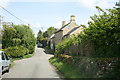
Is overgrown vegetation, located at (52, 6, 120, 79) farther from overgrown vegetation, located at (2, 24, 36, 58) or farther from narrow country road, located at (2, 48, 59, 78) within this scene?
overgrown vegetation, located at (2, 24, 36, 58)

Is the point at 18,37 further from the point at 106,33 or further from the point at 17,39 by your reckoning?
the point at 106,33

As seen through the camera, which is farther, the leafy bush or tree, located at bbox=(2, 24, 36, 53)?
tree, located at bbox=(2, 24, 36, 53)

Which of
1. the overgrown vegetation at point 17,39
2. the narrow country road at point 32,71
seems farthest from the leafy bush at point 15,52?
the narrow country road at point 32,71

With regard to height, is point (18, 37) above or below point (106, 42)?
above

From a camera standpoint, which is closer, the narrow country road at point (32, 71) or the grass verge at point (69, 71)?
the grass verge at point (69, 71)

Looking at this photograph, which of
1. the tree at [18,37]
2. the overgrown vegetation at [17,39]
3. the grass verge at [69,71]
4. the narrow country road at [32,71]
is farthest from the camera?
the tree at [18,37]

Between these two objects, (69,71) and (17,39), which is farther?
(17,39)

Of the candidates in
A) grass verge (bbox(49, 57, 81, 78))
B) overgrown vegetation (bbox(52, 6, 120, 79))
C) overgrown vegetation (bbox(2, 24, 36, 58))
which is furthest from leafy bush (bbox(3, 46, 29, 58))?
overgrown vegetation (bbox(52, 6, 120, 79))

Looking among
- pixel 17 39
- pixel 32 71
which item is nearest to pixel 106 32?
pixel 32 71

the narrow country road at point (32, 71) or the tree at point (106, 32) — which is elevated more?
the tree at point (106, 32)

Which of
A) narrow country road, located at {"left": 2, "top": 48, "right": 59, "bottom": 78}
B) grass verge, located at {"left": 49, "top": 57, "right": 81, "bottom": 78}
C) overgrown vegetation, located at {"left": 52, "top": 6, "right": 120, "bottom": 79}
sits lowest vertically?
narrow country road, located at {"left": 2, "top": 48, "right": 59, "bottom": 78}

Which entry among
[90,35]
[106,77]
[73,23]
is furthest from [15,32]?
[106,77]

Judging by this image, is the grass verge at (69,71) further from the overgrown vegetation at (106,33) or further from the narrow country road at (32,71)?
the overgrown vegetation at (106,33)

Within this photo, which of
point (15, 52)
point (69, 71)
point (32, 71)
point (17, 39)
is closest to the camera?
point (69, 71)
